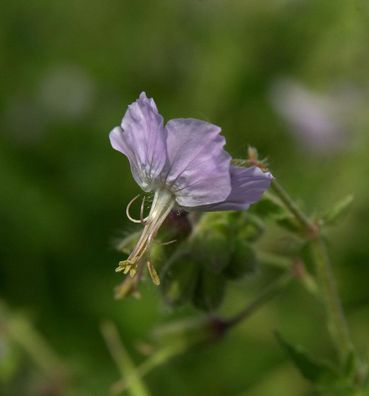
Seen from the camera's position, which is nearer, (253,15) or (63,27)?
(253,15)

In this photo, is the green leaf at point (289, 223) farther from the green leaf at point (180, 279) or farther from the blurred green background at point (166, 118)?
the blurred green background at point (166, 118)

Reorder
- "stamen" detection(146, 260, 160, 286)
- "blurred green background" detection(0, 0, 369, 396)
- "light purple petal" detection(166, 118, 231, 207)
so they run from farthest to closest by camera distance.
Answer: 1. "blurred green background" detection(0, 0, 369, 396)
2. "stamen" detection(146, 260, 160, 286)
3. "light purple petal" detection(166, 118, 231, 207)

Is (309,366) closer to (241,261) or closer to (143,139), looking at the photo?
(241,261)

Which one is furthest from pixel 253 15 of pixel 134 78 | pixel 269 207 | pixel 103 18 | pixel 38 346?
pixel 269 207

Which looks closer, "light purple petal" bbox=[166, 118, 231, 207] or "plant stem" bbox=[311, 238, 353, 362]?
"light purple petal" bbox=[166, 118, 231, 207]

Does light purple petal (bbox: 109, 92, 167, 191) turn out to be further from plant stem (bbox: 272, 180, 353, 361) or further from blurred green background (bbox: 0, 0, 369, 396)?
blurred green background (bbox: 0, 0, 369, 396)

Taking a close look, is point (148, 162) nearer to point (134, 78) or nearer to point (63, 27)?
point (134, 78)

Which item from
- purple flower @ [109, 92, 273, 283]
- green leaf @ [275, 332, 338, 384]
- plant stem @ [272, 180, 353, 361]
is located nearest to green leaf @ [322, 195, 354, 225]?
plant stem @ [272, 180, 353, 361]
